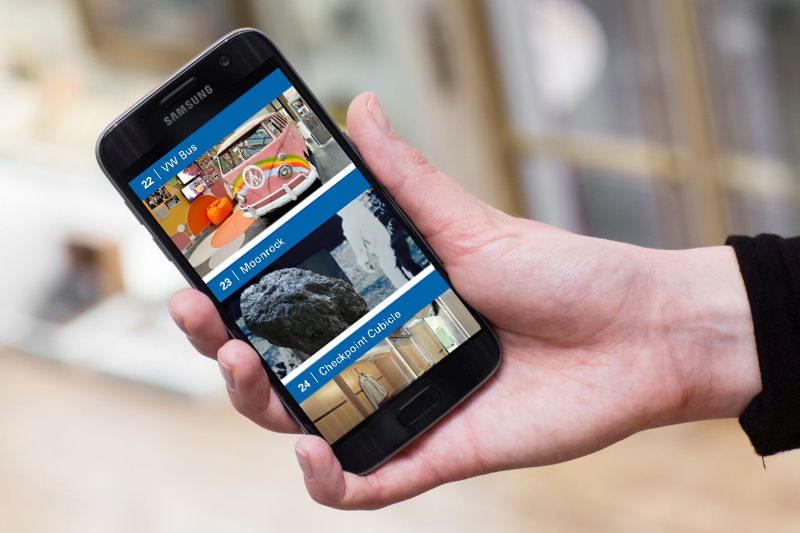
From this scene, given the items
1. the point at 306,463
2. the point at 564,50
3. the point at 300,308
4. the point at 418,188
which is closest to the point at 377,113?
the point at 418,188

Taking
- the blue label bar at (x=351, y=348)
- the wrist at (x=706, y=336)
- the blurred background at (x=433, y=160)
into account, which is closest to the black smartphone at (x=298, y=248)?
the blue label bar at (x=351, y=348)

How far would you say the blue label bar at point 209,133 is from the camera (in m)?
0.86

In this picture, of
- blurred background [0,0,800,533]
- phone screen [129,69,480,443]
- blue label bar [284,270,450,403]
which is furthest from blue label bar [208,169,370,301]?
blurred background [0,0,800,533]

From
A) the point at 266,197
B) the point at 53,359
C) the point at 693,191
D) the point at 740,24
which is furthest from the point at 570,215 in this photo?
the point at 53,359

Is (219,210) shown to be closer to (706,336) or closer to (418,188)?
(418,188)

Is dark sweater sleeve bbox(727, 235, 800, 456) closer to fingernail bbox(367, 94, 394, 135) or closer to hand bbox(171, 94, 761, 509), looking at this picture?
hand bbox(171, 94, 761, 509)

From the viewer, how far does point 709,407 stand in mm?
918

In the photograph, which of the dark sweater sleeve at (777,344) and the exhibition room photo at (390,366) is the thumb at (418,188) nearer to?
the exhibition room photo at (390,366)

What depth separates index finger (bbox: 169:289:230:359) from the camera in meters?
0.86

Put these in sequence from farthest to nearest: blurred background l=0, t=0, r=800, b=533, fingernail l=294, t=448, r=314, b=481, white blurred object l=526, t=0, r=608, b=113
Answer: white blurred object l=526, t=0, r=608, b=113 < blurred background l=0, t=0, r=800, b=533 < fingernail l=294, t=448, r=314, b=481

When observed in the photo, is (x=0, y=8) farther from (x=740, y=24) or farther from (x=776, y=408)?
A: (x=776, y=408)

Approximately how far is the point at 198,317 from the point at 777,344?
54cm

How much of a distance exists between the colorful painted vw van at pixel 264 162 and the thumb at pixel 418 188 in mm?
61

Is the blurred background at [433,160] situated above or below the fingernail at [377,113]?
below
